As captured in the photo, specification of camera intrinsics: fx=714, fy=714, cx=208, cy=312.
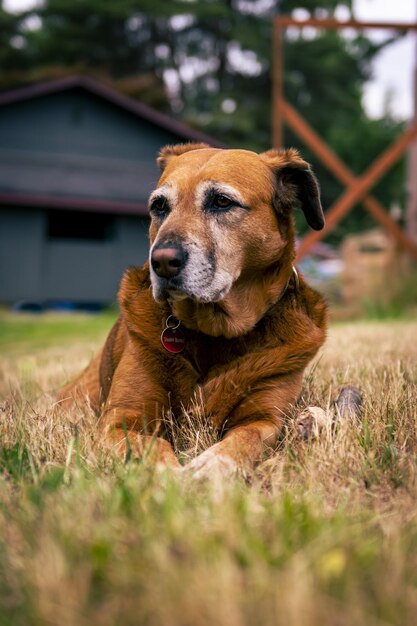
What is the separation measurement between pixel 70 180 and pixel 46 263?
2350mm

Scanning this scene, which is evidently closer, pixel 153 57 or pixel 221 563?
pixel 221 563

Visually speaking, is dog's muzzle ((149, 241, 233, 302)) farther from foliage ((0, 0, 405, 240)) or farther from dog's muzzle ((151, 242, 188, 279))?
foliage ((0, 0, 405, 240))

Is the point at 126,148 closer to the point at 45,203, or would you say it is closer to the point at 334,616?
the point at 45,203

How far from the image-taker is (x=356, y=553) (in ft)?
5.38

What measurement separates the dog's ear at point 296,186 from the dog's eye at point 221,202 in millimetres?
337

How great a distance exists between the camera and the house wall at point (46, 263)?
1909 centimetres

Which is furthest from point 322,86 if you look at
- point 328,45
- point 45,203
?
point 45,203

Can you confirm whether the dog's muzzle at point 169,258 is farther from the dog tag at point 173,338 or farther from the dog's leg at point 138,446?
the dog's leg at point 138,446

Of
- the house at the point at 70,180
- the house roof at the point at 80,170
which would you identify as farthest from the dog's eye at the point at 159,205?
the house at the point at 70,180

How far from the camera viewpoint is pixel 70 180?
19328mm

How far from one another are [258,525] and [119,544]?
351mm

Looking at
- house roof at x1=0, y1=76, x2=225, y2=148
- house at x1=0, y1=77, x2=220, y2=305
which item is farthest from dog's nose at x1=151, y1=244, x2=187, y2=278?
house at x1=0, y1=77, x2=220, y2=305

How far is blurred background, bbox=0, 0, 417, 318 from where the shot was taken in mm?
14828

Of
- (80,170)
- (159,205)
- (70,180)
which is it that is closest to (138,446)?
(159,205)
